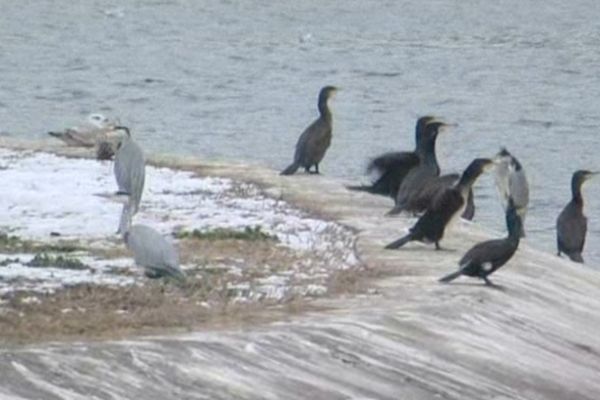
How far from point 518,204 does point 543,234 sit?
538 cm

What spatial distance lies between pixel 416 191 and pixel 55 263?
4.31 meters

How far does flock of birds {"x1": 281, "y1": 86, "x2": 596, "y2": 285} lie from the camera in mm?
15914

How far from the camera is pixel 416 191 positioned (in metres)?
18.8

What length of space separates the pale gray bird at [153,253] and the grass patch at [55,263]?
0.35m

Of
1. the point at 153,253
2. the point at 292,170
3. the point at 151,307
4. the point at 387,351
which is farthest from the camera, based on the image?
the point at 292,170

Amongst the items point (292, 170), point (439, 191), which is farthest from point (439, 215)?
point (292, 170)

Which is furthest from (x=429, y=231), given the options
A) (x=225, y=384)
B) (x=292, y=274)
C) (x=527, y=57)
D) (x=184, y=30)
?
(x=184, y=30)

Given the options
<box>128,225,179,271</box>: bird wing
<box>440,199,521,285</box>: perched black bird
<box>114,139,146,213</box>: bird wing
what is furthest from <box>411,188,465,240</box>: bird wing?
<box>128,225,179,271</box>: bird wing

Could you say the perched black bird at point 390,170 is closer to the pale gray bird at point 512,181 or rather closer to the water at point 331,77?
the pale gray bird at point 512,181

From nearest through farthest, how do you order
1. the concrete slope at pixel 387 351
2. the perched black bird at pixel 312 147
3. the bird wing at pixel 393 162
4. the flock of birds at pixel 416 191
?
the concrete slope at pixel 387 351 < the flock of birds at pixel 416 191 < the bird wing at pixel 393 162 < the perched black bird at pixel 312 147

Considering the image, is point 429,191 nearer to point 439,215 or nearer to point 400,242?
point 439,215

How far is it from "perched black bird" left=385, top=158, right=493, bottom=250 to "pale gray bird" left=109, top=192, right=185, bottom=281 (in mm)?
2262

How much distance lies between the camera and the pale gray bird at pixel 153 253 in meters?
15.0

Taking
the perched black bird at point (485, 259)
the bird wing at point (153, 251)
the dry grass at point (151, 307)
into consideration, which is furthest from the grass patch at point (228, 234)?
the bird wing at point (153, 251)
